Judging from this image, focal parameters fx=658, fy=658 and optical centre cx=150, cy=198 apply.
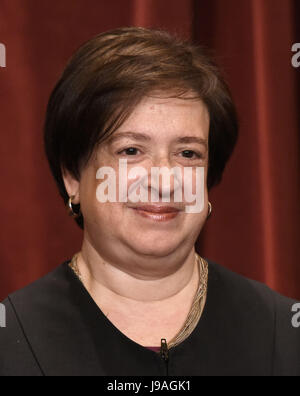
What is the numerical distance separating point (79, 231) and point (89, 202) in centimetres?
46

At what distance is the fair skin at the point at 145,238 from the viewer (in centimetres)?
105

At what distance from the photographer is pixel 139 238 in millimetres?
1061

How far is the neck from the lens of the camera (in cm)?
112

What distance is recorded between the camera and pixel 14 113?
4.80 feet

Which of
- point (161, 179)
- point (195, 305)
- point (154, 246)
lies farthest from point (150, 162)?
point (195, 305)

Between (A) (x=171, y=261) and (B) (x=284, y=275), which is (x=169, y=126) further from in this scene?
(B) (x=284, y=275)

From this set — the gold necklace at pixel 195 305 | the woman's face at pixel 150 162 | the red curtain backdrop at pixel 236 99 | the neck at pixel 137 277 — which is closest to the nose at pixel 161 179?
the woman's face at pixel 150 162

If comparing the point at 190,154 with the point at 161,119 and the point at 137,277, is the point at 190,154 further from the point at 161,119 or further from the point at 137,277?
the point at 137,277

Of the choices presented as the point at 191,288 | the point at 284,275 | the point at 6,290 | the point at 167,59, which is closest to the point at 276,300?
the point at 191,288

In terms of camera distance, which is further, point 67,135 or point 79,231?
point 79,231

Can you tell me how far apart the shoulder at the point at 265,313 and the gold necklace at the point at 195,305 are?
0.02 m

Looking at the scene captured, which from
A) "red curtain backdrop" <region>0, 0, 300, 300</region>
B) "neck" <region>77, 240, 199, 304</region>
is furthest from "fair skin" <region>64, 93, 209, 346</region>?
"red curtain backdrop" <region>0, 0, 300, 300</region>

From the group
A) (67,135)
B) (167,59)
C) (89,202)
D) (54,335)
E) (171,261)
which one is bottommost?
(54,335)

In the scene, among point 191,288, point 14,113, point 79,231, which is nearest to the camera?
point 191,288
